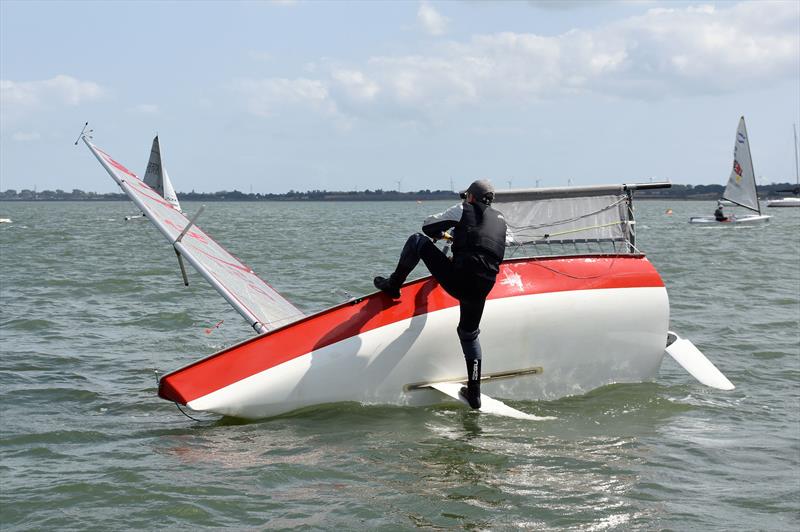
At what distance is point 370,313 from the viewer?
7816mm

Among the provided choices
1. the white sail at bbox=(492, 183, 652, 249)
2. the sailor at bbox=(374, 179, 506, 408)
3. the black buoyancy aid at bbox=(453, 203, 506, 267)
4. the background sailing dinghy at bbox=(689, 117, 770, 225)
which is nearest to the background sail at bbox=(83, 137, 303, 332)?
the sailor at bbox=(374, 179, 506, 408)

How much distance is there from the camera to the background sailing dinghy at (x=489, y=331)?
7.62 m

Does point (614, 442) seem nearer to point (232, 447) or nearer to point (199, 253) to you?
point (232, 447)

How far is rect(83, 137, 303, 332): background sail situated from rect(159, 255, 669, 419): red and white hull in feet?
2.14

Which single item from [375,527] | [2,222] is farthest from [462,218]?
[2,222]

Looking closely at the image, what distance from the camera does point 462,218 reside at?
24.2ft

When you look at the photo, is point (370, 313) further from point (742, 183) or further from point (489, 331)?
point (742, 183)

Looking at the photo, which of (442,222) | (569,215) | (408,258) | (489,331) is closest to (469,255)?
(442,222)

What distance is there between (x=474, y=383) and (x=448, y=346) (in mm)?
465

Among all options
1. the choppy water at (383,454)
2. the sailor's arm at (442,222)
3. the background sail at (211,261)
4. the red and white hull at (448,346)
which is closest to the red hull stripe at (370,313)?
the red and white hull at (448,346)

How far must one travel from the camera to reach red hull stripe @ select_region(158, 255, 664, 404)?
7484 mm

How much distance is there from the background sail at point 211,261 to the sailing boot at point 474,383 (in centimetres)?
192

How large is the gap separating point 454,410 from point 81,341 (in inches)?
230

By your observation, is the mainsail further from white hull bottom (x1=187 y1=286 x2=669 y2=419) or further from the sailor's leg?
the sailor's leg
